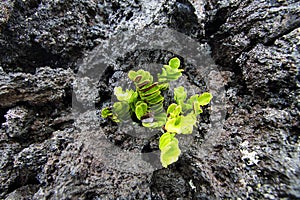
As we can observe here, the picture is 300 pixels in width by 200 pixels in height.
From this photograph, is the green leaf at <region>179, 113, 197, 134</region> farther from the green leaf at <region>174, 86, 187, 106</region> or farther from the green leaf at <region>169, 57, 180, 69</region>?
the green leaf at <region>169, 57, 180, 69</region>

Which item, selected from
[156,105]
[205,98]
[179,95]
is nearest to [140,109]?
[156,105]

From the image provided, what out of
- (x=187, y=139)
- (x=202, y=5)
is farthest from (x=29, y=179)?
(x=202, y=5)

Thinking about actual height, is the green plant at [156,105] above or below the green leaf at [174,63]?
below

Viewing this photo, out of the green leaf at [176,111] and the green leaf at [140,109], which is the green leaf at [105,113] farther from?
the green leaf at [176,111]

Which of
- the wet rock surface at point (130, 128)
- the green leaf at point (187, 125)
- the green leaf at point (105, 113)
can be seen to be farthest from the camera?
the green leaf at point (105, 113)

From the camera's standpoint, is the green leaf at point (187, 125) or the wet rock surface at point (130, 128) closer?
the wet rock surface at point (130, 128)

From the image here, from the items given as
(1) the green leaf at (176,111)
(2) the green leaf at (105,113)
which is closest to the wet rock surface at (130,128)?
(2) the green leaf at (105,113)

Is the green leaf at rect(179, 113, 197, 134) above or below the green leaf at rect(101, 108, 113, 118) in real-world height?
below

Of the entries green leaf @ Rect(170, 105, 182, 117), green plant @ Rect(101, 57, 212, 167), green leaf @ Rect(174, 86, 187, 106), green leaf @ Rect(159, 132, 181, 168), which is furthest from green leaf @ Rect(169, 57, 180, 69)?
green leaf @ Rect(159, 132, 181, 168)
